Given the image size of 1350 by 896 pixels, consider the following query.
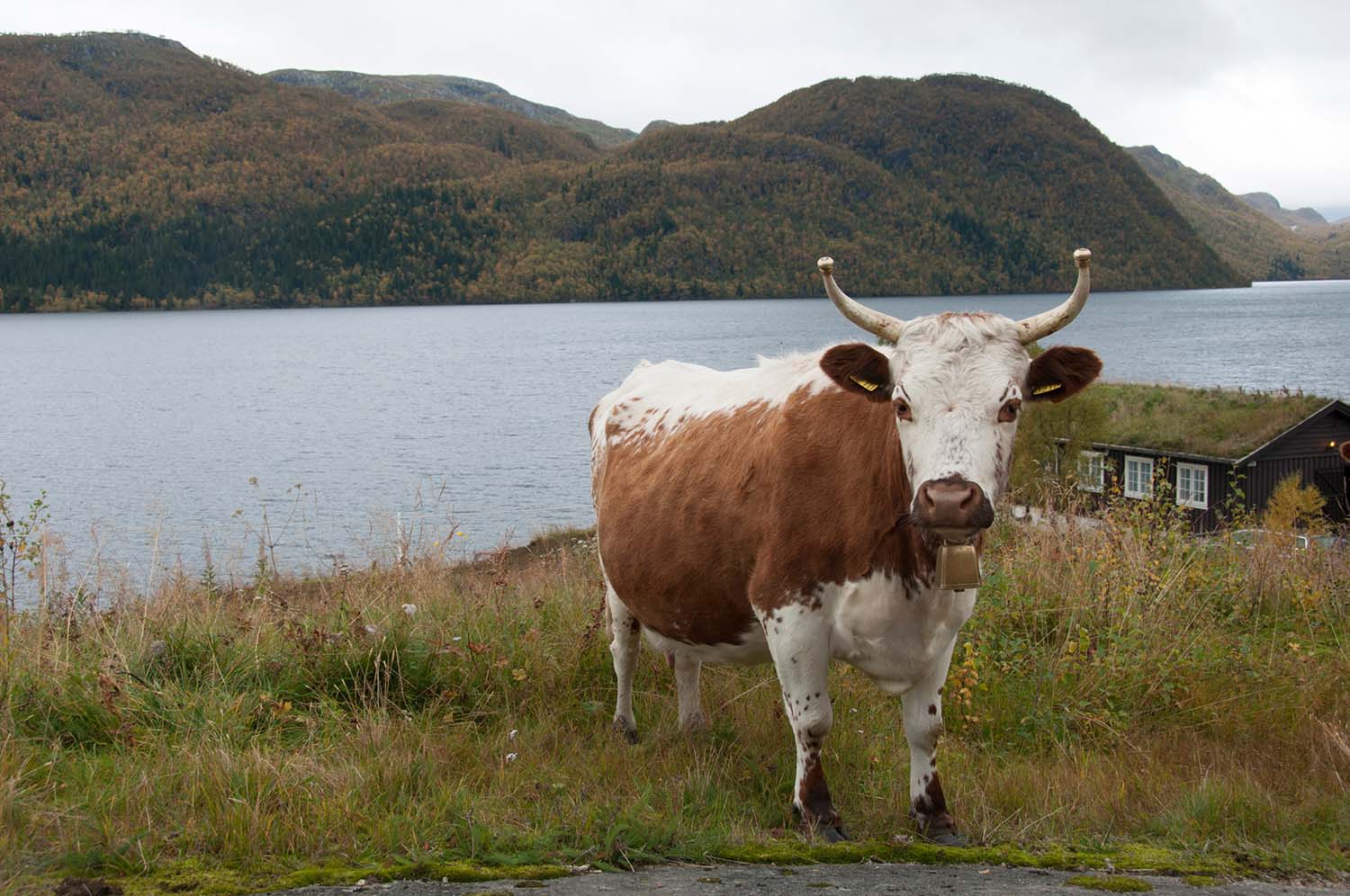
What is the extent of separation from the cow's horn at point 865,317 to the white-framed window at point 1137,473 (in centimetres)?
3853

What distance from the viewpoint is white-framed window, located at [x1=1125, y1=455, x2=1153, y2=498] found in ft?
132

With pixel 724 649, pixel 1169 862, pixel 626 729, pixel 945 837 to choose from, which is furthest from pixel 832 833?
pixel 626 729

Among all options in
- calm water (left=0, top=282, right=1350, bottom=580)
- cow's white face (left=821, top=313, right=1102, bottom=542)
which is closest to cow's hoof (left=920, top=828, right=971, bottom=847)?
cow's white face (left=821, top=313, right=1102, bottom=542)

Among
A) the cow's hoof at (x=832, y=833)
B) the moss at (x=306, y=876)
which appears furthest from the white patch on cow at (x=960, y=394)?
the moss at (x=306, y=876)

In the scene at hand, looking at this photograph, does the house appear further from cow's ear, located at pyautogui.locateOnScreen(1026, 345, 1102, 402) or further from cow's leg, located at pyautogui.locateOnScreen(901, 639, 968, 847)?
cow's ear, located at pyautogui.locateOnScreen(1026, 345, 1102, 402)

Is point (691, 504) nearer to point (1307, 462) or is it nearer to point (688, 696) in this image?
point (688, 696)

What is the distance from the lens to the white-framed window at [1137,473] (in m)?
40.2

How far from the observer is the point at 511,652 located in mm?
7191

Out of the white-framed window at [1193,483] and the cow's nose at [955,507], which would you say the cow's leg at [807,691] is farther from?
the white-framed window at [1193,483]

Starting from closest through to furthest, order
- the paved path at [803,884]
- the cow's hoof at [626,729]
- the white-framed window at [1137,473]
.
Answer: the paved path at [803,884] < the cow's hoof at [626,729] < the white-framed window at [1137,473]

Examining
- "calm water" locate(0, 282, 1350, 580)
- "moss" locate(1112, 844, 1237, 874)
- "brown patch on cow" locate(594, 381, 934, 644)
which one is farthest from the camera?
"calm water" locate(0, 282, 1350, 580)

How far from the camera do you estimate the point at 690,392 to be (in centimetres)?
689

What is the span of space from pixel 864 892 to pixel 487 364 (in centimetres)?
11737

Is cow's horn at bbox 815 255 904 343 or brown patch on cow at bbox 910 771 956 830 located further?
brown patch on cow at bbox 910 771 956 830
